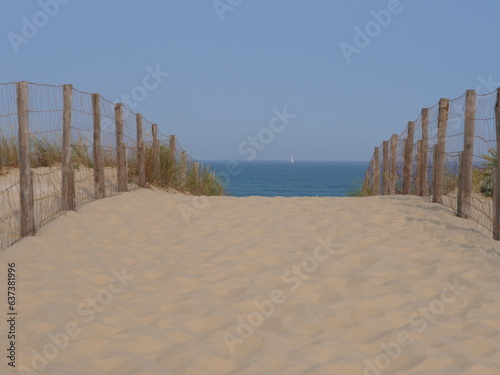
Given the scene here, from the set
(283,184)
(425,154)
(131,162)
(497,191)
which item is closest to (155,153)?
(131,162)

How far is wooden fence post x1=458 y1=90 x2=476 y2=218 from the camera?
6559 mm

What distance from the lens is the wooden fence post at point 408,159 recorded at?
31.0 ft

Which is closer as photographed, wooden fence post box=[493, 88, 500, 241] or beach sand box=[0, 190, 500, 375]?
beach sand box=[0, 190, 500, 375]

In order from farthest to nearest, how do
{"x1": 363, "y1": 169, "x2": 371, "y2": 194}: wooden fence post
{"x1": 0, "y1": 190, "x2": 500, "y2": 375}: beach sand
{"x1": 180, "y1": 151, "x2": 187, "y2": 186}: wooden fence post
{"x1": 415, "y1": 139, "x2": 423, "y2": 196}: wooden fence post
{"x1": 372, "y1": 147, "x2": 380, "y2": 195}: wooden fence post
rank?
{"x1": 363, "y1": 169, "x2": 371, "y2": 194}: wooden fence post → {"x1": 372, "y1": 147, "x2": 380, "y2": 195}: wooden fence post → {"x1": 180, "y1": 151, "x2": 187, "y2": 186}: wooden fence post → {"x1": 415, "y1": 139, "x2": 423, "y2": 196}: wooden fence post → {"x1": 0, "y1": 190, "x2": 500, "y2": 375}: beach sand

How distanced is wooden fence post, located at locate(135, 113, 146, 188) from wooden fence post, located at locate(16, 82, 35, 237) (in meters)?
4.47

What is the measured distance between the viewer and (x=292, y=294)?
3.99 metres

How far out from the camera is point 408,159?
31.4ft

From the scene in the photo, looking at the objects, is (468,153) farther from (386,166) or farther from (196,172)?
(196,172)

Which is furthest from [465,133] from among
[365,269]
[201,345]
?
[201,345]

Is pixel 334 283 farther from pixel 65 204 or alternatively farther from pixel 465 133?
pixel 65 204

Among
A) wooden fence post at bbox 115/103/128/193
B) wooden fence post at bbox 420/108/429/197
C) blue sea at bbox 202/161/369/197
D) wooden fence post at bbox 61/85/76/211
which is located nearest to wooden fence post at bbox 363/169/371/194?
blue sea at bbox 202/161/369/197

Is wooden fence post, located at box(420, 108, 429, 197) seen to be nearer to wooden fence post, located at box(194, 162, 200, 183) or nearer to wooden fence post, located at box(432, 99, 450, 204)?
wooden fence post, located at box(432, 99, 450, 204)

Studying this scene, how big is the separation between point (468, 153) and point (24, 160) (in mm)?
5433

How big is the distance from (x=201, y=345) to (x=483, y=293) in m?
2.31
